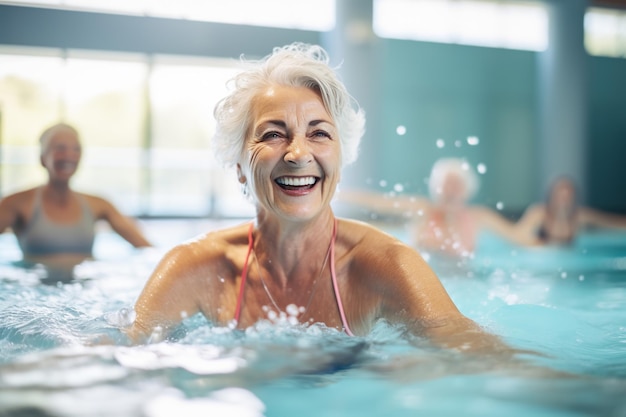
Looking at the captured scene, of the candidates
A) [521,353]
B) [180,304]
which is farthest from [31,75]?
[521,353]

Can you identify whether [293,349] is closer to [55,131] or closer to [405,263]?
[405,263]

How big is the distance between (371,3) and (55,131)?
8143mm

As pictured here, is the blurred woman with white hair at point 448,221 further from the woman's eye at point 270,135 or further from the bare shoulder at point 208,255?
the woman's eye at point 270,135

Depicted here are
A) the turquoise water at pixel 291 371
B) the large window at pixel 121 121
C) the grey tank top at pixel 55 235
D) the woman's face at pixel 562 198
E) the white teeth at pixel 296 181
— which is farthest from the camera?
the large window at pixel 121 121

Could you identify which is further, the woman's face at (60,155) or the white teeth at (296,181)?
the woman's face at (60,155)

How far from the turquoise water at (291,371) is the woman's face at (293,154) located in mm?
419

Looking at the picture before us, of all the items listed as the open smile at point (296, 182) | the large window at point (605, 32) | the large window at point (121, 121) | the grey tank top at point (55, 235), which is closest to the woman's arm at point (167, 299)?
the open smile at point (296, 182)

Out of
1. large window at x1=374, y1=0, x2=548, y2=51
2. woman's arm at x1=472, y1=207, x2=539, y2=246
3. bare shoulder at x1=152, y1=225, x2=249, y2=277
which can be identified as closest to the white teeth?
bare shoulder at x1=152, y1=225, x2=249, y2=277

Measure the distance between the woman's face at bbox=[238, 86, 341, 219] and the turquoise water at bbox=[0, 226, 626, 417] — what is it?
419 millimetres

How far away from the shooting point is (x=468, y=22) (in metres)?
13.5

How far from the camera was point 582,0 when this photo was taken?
12.7m

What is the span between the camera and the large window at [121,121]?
458 inches

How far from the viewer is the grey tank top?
4350mm

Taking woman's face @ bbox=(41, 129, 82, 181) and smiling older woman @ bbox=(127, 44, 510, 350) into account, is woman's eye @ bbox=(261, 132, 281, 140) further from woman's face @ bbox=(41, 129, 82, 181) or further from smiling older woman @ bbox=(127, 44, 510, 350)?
woman's face @ bbox=(41, 129, 82, 181)
